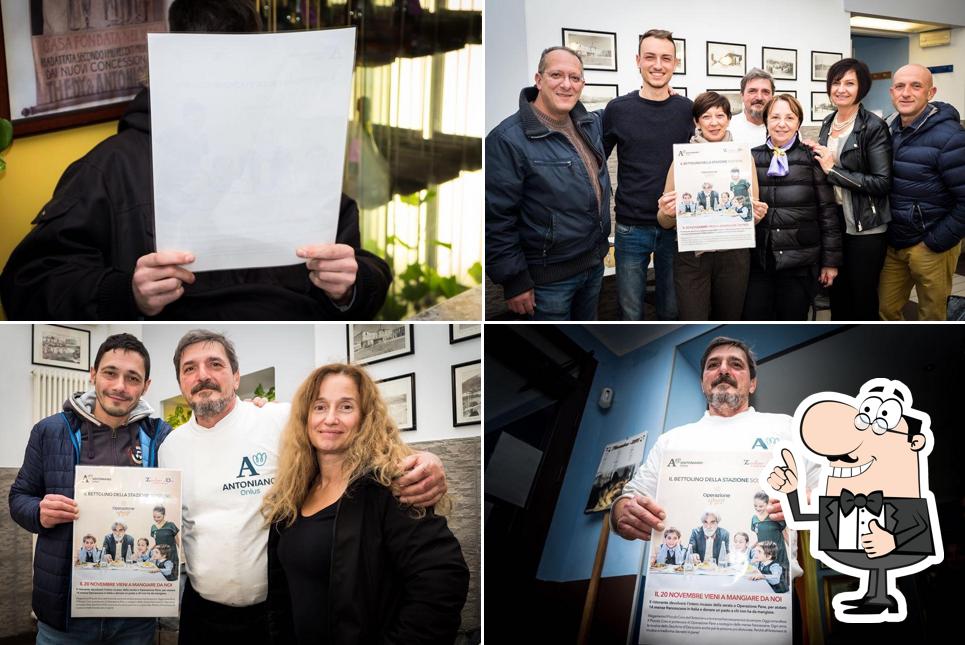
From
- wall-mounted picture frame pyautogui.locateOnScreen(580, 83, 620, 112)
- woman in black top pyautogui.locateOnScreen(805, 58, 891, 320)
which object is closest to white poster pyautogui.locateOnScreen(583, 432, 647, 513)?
woman in black top pyautogui.locateOnScreen(805, 58, 891, 320)

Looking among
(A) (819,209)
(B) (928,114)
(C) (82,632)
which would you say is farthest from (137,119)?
(B) (928,114)

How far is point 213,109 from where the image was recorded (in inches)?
86.0

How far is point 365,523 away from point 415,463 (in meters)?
0.19

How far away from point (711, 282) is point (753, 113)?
0.44m

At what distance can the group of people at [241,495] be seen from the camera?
2277 millimetres

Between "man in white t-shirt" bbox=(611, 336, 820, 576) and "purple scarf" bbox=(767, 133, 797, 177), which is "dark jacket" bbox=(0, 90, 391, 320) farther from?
"purple scarf" bbox=(767, 133, 797, 177)

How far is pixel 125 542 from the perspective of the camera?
90.9 inches

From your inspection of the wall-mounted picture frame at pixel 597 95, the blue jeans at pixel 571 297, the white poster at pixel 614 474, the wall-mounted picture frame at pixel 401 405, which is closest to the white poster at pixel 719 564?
the white poster at pixel 614 474

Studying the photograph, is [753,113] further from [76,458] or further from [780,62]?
[76,458]

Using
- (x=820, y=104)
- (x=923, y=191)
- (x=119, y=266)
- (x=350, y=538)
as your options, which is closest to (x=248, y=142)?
(x=119, y=266)

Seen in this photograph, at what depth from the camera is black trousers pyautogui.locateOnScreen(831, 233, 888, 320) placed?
95.2 inches

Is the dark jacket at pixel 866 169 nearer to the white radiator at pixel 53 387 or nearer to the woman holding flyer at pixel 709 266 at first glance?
the woman holding flyer at pixel 709 266

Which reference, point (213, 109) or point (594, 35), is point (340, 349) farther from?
point (594, 35)

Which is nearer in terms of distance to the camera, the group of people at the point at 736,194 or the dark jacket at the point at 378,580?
the dark jacket at the point at 378,580
